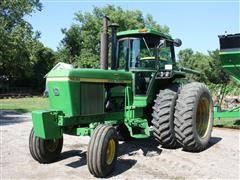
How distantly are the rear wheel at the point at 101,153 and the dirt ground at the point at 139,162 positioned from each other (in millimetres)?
192

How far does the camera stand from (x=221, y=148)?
930 cm

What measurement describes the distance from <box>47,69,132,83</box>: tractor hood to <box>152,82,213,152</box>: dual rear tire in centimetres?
94

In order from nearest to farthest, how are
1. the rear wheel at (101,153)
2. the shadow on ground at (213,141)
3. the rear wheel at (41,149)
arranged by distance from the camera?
the rear wheel at (101,153) → the rear wheel at (41,149) → the shadow on ground at (213,141)

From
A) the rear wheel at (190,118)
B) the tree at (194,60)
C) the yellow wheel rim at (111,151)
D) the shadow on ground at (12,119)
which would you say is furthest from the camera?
the tree at (194,60)

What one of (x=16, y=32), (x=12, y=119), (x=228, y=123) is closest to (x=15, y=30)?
(x=16, y=32)

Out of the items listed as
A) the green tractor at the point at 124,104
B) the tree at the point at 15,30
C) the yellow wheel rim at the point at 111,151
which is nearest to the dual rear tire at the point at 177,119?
the green tractor at the point at 124,104

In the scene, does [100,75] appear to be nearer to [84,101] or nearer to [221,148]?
[84,101]

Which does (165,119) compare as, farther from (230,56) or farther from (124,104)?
(230,56)

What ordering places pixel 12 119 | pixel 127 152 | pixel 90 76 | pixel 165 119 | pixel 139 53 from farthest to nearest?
pixel 12 119
pixel 139 53
pixel 127 152
pixel 165 119
pixel 90 76

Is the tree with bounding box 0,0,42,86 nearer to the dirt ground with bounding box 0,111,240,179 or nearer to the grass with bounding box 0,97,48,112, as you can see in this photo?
the grass with bounding box 0,97,48,112

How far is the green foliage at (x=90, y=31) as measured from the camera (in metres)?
53.2

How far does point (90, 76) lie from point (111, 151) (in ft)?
4.86

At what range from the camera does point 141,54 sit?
29.9ft

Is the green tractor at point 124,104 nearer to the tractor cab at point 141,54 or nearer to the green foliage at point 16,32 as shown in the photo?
the tractor cab at point 141,54
